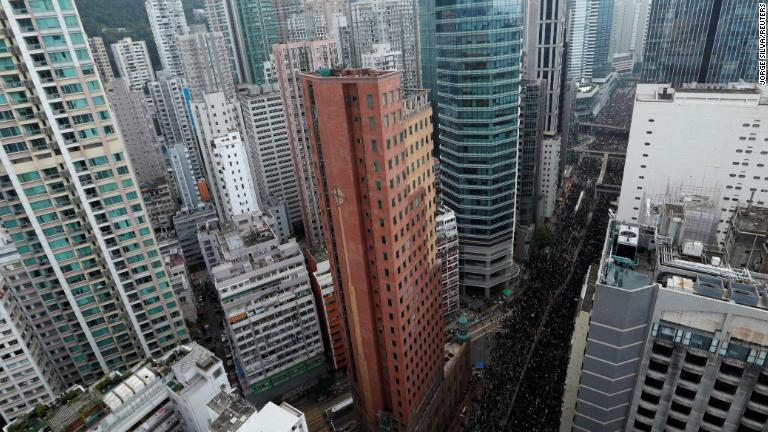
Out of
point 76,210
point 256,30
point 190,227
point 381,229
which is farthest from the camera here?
point 256,30

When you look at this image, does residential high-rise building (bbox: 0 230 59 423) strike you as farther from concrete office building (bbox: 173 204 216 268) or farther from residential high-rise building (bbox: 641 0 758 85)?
residential high-rise building (bbox: 641 0 758 85)

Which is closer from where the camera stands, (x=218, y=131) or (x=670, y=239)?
(x=670, y=239)

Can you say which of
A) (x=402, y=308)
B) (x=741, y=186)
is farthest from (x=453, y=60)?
(x=741, y=186)

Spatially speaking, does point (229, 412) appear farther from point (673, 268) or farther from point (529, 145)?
point (529, 145)

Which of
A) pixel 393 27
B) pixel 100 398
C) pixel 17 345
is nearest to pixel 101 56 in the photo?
pixel 393 27

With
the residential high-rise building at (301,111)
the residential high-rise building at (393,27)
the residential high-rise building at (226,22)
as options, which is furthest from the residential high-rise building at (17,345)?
the residential high-rise building at (226,22)

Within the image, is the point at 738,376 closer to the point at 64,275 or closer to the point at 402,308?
the point at 402,308
